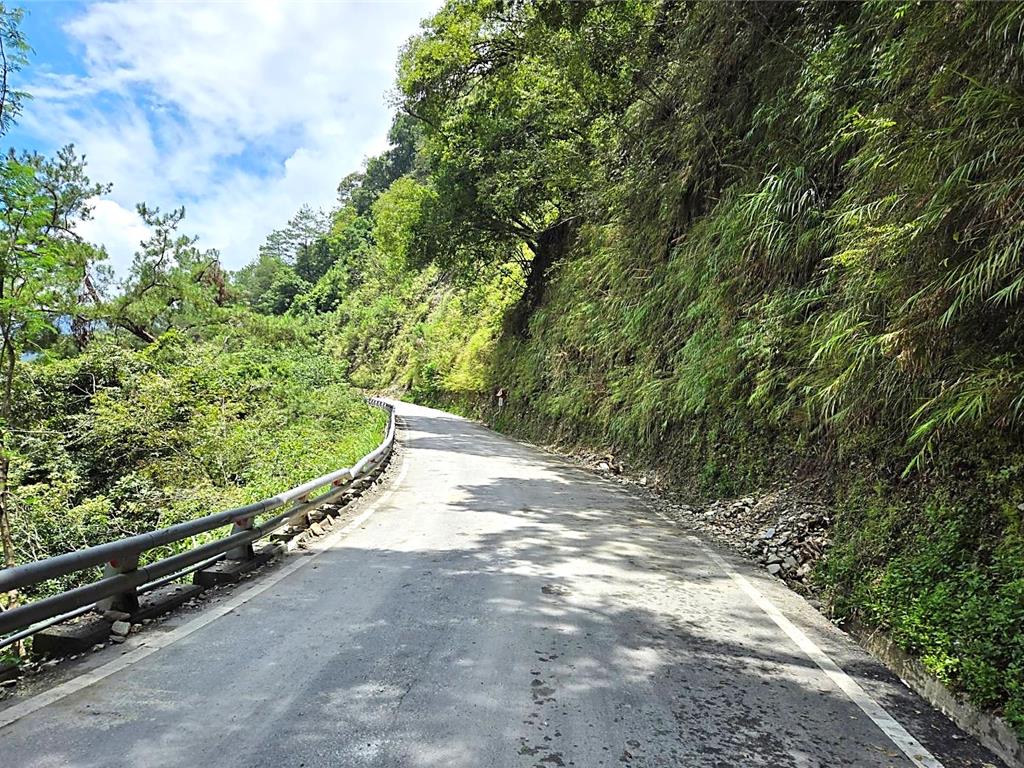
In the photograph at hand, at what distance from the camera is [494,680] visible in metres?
3.56

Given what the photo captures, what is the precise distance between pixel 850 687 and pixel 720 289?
721 cm

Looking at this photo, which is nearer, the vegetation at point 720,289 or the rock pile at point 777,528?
the vegetation at point 720,289

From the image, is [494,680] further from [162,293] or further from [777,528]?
[162,293]

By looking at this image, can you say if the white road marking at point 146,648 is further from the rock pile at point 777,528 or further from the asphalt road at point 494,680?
the rock pile at point 777,528

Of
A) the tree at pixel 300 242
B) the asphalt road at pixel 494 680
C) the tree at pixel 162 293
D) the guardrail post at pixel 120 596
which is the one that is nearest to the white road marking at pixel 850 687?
the asphalt road at pixel 494 680

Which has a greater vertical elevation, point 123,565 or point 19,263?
point 19,263

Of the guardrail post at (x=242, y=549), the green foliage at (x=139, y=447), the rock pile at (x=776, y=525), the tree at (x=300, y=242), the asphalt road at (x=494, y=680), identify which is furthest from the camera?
the tree at (x=300, y=242)

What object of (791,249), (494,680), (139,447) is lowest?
(139,447)

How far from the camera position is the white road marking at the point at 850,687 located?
312 cm

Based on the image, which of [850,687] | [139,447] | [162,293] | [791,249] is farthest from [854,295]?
[162,293]

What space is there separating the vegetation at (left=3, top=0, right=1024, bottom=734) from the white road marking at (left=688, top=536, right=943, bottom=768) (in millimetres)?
538

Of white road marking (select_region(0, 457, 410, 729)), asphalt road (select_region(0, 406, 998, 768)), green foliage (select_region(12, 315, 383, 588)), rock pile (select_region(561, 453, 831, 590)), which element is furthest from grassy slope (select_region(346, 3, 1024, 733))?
green foliage (select_region(12, 315, 383, 588))

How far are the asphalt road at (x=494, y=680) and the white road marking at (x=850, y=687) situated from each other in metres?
0.02

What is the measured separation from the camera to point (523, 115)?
19438mm
